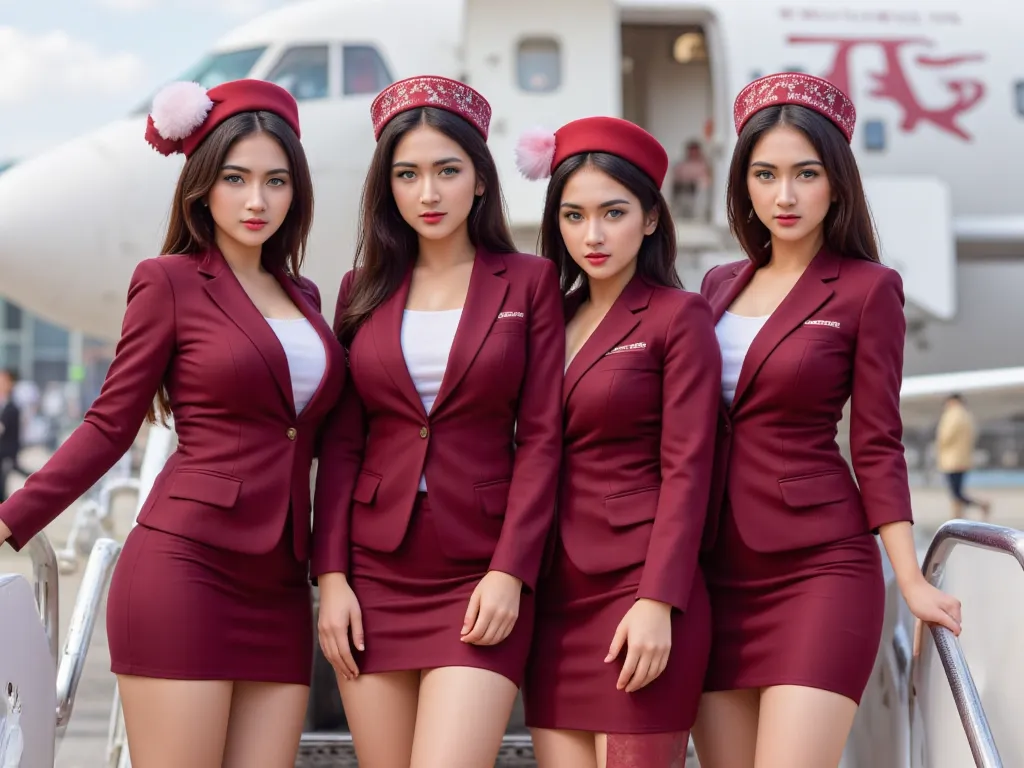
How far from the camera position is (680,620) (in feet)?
7.63

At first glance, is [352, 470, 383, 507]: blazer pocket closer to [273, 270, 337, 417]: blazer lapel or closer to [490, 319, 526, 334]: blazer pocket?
[273, 270, 337, 417]: blazer lapel

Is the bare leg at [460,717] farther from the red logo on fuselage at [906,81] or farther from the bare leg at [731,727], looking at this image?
the red logo on fuselage at [906,81]

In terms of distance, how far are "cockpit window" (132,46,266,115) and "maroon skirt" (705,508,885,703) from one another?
726 centimetres

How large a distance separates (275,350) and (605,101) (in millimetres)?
6121

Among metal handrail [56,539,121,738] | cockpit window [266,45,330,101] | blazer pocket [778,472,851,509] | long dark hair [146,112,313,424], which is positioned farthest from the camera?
cockpit window [266,45,330,101]

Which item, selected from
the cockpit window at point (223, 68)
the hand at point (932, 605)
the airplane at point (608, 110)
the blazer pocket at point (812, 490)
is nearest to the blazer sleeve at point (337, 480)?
the blazer pocket at point (812, 490)

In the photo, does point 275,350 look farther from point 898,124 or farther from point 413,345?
point 898,124

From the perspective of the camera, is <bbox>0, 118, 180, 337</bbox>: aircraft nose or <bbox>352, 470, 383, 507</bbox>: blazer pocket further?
<bbox>0, 118, 180, 337</bbox>: aircraft nose

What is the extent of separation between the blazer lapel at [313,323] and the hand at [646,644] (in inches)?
30.6

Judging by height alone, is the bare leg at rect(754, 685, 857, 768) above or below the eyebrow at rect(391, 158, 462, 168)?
below

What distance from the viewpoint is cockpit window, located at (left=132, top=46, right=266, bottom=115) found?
890cm

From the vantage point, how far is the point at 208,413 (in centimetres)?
243

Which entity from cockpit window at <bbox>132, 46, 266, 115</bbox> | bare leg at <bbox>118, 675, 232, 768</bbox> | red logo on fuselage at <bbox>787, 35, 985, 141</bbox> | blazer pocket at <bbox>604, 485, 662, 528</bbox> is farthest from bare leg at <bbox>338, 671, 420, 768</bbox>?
red logo on fuselage at <bbox>787, 35, 985, 141</bbox>

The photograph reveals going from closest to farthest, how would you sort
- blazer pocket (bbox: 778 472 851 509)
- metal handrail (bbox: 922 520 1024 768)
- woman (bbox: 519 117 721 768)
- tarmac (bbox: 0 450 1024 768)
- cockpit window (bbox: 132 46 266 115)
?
metal handrail (bbox: 922 520 1024 768), woman (bbox: 519 117 721 768), blazer pocket (bbox: 778 472 851 509), tarmac (bbox: 0 450 1024 768), cockpit window (bbox: 132 46 266 115)
